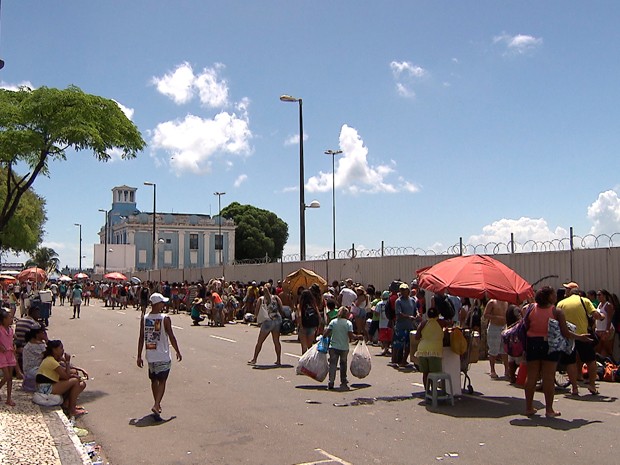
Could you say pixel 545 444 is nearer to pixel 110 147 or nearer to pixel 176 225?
pixel 110 147

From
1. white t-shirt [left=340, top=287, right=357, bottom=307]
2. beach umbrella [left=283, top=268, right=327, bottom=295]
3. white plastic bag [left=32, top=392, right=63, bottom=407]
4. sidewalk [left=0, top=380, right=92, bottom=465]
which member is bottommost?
sidewalk [left=0, top=380, right=92, bottom=465]

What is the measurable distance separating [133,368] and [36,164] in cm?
467

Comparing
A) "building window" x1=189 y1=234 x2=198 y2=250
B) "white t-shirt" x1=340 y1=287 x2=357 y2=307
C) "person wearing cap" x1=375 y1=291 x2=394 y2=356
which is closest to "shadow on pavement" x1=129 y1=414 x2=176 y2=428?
"person wearing cap" x1=375 y1=291 x2=394 y2=356

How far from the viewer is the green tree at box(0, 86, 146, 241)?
12461 mm

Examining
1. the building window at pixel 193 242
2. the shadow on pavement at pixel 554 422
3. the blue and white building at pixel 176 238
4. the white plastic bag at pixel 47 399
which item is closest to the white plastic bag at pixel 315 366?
the shadow on pavement at pixel 554 422

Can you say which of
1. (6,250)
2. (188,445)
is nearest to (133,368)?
(188,445)

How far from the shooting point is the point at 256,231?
322 ft

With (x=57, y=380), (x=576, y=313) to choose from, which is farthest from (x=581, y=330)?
(x=57, y=380)

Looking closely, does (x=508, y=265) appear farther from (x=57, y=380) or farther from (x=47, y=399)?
(x=47, y=399)

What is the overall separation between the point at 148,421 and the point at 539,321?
5.51 metres

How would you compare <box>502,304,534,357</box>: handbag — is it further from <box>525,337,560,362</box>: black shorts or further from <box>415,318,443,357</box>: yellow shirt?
<box>415,318,443,357</box>: yellow shirt

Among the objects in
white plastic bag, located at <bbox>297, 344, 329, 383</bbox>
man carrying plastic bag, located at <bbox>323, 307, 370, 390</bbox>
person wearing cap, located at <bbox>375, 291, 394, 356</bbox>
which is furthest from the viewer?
person wearing cap, located at <bbox>375, 291, 394, 356</bbox>

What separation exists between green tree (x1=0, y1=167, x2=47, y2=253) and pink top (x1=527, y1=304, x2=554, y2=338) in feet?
104

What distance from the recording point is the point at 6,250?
144 feet
